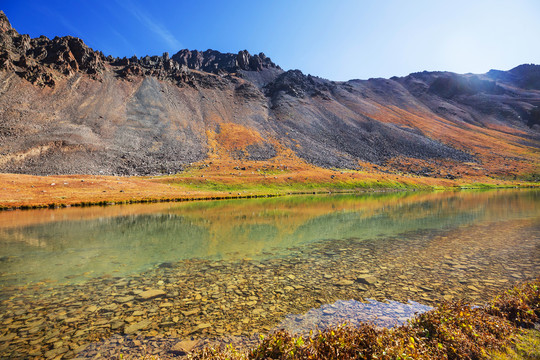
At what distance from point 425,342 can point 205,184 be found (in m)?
64.8

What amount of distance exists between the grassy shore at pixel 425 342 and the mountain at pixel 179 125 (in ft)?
270

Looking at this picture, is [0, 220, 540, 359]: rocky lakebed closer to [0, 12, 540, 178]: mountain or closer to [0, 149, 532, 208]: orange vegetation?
[0, 149, 532, 208]: orange vegetation

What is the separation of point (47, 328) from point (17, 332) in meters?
0.79

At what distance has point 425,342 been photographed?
246 inches

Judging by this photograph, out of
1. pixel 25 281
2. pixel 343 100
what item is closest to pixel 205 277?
pixel 25 281

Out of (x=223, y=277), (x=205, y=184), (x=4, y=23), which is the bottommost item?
(x=223, y=277)

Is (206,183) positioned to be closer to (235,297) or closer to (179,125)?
(179,125)

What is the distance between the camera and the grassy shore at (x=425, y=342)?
5.52m

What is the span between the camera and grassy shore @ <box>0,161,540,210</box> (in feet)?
148

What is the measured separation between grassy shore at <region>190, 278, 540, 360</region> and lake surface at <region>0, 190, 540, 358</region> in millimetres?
2280

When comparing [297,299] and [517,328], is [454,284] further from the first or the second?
[297,299]

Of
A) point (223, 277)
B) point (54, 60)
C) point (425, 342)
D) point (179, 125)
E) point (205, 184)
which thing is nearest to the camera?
point (425, 342)

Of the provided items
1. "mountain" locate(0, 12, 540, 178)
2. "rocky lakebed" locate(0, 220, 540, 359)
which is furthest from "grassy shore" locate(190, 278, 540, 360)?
"mountain" locate(0, 12, 540, 178)

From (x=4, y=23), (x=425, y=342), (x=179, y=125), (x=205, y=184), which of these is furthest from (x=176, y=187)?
(x=4, y=23)
